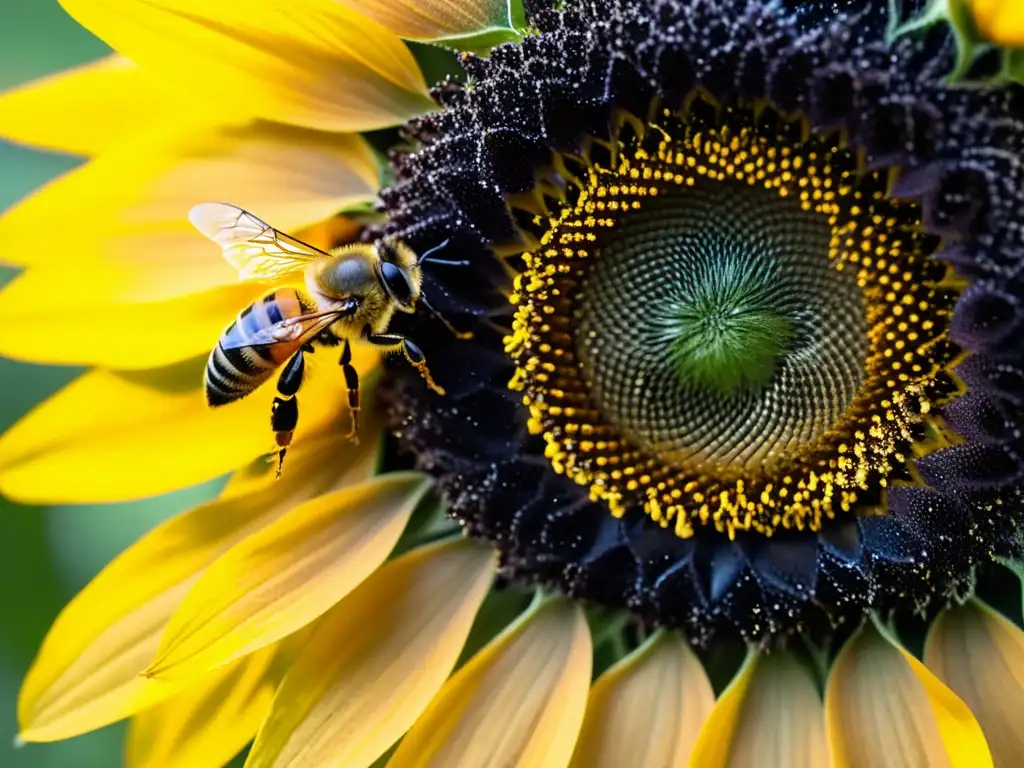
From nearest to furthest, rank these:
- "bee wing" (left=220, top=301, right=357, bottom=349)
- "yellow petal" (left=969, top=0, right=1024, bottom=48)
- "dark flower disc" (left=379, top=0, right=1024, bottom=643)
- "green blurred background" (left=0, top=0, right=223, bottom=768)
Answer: "yellow petal" (left=969, top=0, right=1024, bottom=48) → "dark flower disc" (left=379, top=0, right=1024, bottom=643) → "bee wing" (left=220, top=301, right=357, bottom=349) → "green blurred background" (left=0, top=0, right=223, bottom=768)

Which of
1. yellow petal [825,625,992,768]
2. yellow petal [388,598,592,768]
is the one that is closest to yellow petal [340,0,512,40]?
yellow petal [388,598,592,768]

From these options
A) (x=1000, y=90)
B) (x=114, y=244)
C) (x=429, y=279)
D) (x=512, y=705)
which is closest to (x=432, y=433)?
(x=429, y=279)

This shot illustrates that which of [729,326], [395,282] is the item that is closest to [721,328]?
[729,326]

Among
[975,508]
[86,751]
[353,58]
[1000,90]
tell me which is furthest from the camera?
[86,751]

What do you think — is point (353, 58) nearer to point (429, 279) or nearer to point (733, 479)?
point (429, 279)

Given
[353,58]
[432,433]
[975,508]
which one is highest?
[353,58]

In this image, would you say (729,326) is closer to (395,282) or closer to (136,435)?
(395,282)

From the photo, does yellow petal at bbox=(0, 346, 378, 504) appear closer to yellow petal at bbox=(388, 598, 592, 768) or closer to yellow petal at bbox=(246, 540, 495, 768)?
yellow petal at bbox=(246, 540, 495, 768)
